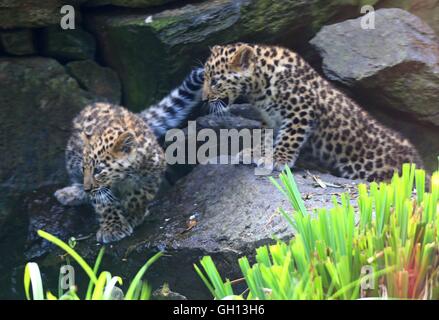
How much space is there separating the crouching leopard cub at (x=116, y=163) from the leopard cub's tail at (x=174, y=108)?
1 cm

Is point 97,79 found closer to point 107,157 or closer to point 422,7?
point 107,157

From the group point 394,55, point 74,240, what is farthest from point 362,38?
point 74,240

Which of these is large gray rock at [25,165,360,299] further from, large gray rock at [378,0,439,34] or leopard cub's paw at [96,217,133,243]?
large gray rock at [378,0,439,34]

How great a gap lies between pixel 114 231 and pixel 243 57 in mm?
2088

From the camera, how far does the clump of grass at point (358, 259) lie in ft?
13.9

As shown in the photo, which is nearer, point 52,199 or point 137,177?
point 137,177

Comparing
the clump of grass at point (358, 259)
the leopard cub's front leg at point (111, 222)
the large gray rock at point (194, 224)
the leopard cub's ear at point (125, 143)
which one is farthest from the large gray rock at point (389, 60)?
the clump of grass at point (358, 259)

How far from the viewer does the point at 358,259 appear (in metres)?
4.46

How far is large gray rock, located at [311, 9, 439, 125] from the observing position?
859 centimetres

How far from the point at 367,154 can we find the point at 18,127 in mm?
3579

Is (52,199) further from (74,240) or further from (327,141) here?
(327,141)

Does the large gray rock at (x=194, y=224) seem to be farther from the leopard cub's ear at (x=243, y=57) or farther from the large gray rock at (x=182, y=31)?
the large gray rock at (x=182, y=31)

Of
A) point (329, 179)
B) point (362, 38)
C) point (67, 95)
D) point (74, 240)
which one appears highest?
point (362, 38)

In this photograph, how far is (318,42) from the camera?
8859mm
